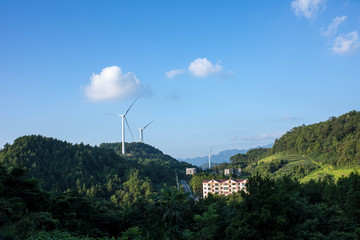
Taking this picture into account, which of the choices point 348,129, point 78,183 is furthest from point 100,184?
point 348,129

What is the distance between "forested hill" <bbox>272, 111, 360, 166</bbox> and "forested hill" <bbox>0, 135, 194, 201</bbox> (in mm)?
56097

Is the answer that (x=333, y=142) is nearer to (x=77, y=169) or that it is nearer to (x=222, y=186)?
(x=222, y=186)

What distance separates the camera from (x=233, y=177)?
99.9 metres

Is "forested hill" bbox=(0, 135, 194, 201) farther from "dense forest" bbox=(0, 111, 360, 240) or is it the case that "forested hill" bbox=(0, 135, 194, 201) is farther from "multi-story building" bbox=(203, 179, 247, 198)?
"dense forest" bbox=(0, 111, 360, 240)

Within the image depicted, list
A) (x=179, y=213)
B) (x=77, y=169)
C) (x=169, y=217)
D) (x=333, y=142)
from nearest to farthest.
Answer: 1. (x=179, y=213)
2. (x=169, y=217)
3. (x=77, y=169)
4. (x=333, y=142)

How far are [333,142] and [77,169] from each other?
93.8m

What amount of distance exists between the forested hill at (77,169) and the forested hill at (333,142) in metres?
56.1

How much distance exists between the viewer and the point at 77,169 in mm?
95250

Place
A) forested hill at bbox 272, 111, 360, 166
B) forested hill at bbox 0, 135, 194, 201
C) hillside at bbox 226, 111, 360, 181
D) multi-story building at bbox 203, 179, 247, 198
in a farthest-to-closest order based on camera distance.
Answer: forested hill at bbox 272, 111, 360, 166
multi-story building at bbox 203, 179, 247, 198
hillside at bbox 226, 111, 360, 181
forested hill at bbox 0, 135, 194, 201

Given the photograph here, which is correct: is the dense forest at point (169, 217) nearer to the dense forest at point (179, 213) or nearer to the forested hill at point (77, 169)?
the dense forest at point (179, 213)

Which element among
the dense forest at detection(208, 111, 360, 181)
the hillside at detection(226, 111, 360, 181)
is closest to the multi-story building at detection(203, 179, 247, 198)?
the dense forest at detection(208, 111, 360, 181)

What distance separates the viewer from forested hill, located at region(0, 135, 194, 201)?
86.9 m

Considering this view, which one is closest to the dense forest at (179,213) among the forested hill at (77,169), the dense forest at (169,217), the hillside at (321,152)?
the dense forest at (169,217)

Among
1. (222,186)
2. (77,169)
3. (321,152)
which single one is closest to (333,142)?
(321,152)
